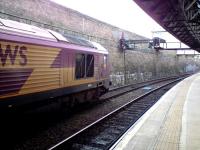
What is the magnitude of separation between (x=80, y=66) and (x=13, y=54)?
450cm

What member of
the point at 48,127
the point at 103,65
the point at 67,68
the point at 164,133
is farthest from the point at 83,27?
the point at 164,133

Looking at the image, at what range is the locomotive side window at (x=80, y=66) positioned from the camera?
450 inches

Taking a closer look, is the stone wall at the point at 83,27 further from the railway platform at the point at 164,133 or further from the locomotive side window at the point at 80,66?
the railway platform at the point at 164,133

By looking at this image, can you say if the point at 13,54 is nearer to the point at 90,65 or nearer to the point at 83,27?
the point at 90,65

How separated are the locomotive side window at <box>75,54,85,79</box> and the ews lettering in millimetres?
3696

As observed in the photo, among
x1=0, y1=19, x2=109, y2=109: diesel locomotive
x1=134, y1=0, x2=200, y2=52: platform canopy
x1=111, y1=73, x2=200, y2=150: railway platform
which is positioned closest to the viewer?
x1=111, y1=73, x2=200, y2=150: railway platform

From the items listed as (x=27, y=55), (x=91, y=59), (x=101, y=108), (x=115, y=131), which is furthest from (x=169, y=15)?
(x=27, y=55)

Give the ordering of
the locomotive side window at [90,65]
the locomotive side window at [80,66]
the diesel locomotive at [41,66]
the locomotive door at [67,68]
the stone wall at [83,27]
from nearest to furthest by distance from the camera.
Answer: the diesel locomotive at [41,66]
the locomotive door at [67,68]
the locomotive side window at [80,66]
the locomotive side window at [90,65]
the stone wall at [83,27]

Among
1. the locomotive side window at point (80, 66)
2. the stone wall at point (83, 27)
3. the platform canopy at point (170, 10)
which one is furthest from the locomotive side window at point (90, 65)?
the stone wall at point (83, 27)

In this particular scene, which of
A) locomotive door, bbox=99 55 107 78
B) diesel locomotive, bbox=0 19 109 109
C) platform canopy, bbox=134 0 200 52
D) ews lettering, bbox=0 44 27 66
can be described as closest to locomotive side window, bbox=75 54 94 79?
diesel locomotive, bbox=0 19 109 109

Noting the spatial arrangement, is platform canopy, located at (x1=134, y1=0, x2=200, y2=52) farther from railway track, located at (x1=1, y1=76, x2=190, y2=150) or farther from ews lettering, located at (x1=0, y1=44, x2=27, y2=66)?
railway track, located at (x1=1, y1=76, x2=190, y2=150)

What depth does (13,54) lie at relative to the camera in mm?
7426

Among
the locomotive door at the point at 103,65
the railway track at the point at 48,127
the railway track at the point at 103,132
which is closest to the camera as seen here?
the railway track at the point at 103,132

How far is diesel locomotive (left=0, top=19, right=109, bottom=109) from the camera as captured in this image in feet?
24.0
